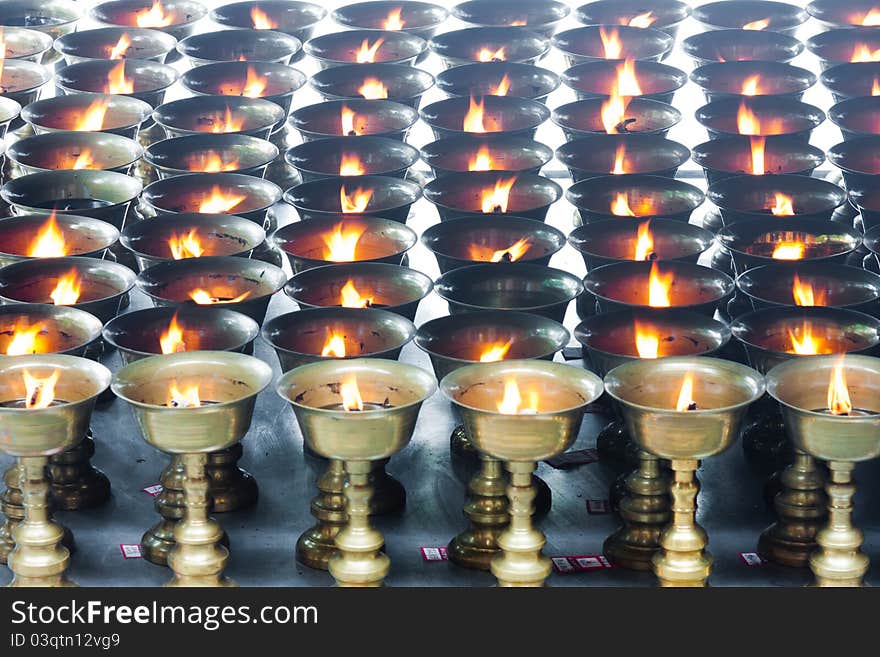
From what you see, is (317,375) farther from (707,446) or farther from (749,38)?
(749,38)

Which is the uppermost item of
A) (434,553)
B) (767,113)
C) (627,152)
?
(767,113)

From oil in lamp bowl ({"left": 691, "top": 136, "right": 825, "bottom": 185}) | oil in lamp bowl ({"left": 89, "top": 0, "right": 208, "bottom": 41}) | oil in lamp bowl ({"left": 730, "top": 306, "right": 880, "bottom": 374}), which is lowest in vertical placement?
oil in lamp bowl ({"left": 730, "top": 306, "right": 880, "bottom": 374})

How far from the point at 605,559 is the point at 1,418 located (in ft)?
3.85

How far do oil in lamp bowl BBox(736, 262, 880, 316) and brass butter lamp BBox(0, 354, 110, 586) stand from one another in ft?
4.87

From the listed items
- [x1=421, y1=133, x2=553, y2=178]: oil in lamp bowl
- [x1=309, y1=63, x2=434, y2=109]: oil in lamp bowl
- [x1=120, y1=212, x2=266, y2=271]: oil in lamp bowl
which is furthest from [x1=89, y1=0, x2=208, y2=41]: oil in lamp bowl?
[x1=120, y1=212, x2=266, y2=271]: oil in lamp bowl

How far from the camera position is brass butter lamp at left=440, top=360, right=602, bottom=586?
3100 millimetres

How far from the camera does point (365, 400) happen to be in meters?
3.33

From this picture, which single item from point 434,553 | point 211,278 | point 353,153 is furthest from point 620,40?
point 434,553

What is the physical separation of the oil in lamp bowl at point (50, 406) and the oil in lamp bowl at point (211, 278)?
571mm

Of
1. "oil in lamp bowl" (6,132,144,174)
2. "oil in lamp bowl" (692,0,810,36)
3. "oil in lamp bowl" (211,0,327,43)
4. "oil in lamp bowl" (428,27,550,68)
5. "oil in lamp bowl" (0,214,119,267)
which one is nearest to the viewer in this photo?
"oil in lamp bowl" (0,214,119,267)

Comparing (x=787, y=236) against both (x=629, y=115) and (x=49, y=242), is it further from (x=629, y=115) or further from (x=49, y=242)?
(x=49, y=242)

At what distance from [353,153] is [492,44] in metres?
1.05

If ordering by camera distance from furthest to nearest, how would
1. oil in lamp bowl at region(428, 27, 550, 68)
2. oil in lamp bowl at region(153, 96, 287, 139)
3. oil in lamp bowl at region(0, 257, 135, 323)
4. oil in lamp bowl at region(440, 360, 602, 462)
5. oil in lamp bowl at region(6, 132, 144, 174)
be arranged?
oil in lamp bowl at region(428, 27, 550, 68) < oil in lamp bowl at region(153, 96, 287, 139) < oil in lamp bowl at region(6, 132, 144, 174) < oil in lamp bowl at region(0, 257, 135, 323) < oil in lamp bowl at region(440, 360, 602, 462)

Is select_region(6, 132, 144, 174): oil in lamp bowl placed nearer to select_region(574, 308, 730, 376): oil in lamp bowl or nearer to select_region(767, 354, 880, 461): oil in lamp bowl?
select_region(574, 308, 730, 376): oil in lamp bowl
